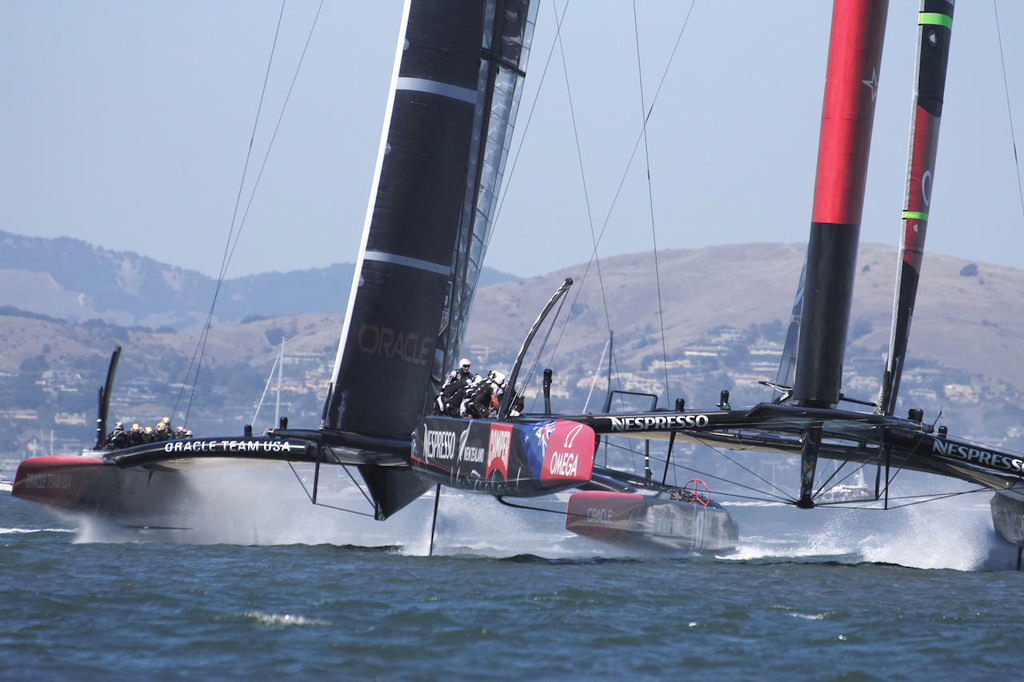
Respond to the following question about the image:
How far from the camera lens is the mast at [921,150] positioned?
14406 mm

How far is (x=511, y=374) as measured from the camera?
11.9 meters

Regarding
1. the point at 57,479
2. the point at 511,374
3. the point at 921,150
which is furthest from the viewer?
the point at 921,150

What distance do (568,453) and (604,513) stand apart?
3.00 metres

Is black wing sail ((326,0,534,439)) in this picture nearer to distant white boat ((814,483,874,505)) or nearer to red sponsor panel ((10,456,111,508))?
red sponsor panel ((10,456,111,508))

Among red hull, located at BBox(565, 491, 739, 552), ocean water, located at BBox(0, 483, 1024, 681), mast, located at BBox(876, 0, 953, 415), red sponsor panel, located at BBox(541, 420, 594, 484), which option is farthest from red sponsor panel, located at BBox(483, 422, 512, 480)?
mast, located at BBox(876, 0, 953, 415)

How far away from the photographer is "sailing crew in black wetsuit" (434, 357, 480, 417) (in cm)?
1269

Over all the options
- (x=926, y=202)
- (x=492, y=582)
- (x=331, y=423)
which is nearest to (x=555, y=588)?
(x=492, y=582)

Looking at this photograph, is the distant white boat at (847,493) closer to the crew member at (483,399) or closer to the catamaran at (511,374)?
the catamaran at (511,374)

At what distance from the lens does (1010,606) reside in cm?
1022

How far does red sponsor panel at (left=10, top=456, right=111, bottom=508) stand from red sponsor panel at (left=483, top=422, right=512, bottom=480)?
4.83 m

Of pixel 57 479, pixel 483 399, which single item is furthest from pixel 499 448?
pixel 57 479

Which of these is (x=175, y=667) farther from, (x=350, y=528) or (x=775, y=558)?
(x=775, y=558)

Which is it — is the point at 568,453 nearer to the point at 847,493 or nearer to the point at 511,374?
the point at 511,374

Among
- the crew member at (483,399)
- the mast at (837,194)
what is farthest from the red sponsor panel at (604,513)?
the mast at (837,194)
